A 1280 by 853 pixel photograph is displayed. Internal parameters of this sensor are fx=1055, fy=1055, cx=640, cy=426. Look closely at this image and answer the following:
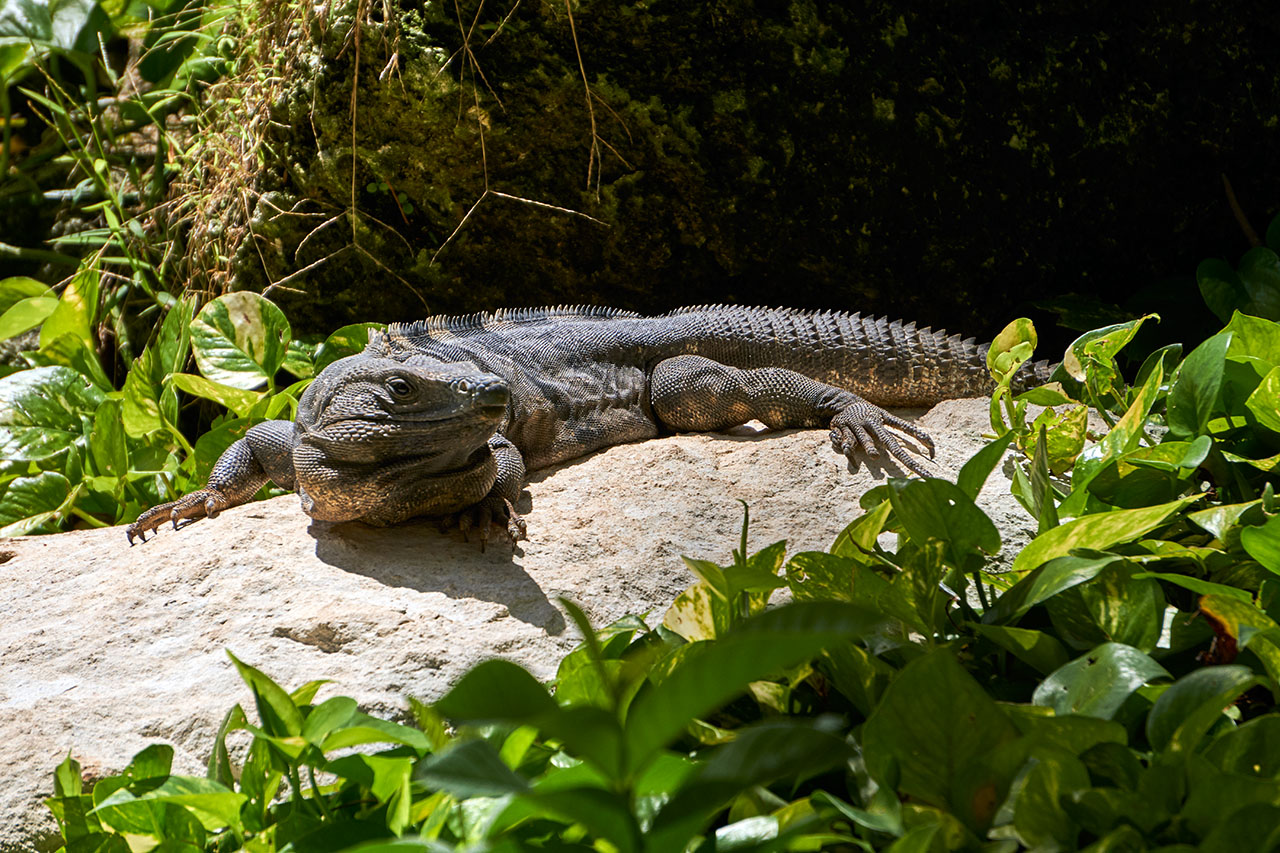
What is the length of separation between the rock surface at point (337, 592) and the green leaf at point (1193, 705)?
124cm

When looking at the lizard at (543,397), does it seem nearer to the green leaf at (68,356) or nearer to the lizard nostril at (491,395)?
the lizard nostril at (491,395)

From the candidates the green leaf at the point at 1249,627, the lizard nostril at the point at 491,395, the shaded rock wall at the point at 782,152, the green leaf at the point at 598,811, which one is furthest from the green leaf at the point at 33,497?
the green leaf at the point at 1249,627

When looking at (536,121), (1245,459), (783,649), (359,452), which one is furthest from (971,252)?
(783,649)

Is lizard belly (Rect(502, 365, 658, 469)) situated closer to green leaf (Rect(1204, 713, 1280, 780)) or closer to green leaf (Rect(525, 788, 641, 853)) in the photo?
green leaf (Rect(1204, 713, 1280, 780))

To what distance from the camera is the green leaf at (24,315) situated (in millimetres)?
4082

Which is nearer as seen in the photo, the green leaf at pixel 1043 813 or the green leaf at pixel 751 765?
the green leaf at pixel 751 765

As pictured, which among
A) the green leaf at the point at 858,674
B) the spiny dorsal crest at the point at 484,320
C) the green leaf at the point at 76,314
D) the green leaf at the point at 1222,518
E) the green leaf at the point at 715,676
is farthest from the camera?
the green leaf at the point at 76,314

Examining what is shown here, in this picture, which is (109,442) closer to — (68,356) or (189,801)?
(68,356)

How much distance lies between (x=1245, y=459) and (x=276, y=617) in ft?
7.02

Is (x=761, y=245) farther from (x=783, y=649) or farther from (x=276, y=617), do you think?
(x=783, y=649)

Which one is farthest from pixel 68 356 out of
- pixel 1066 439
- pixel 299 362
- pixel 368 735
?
pixel 1066 439

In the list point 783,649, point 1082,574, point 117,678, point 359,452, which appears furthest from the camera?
point 359,452

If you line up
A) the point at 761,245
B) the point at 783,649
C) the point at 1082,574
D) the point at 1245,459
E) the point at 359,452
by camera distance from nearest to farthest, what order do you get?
the point at 783,649 < the point at 1082,574 < the point at 1245,459 < the point at 359,452 < the point at 761,245

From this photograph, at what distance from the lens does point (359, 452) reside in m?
2.93
